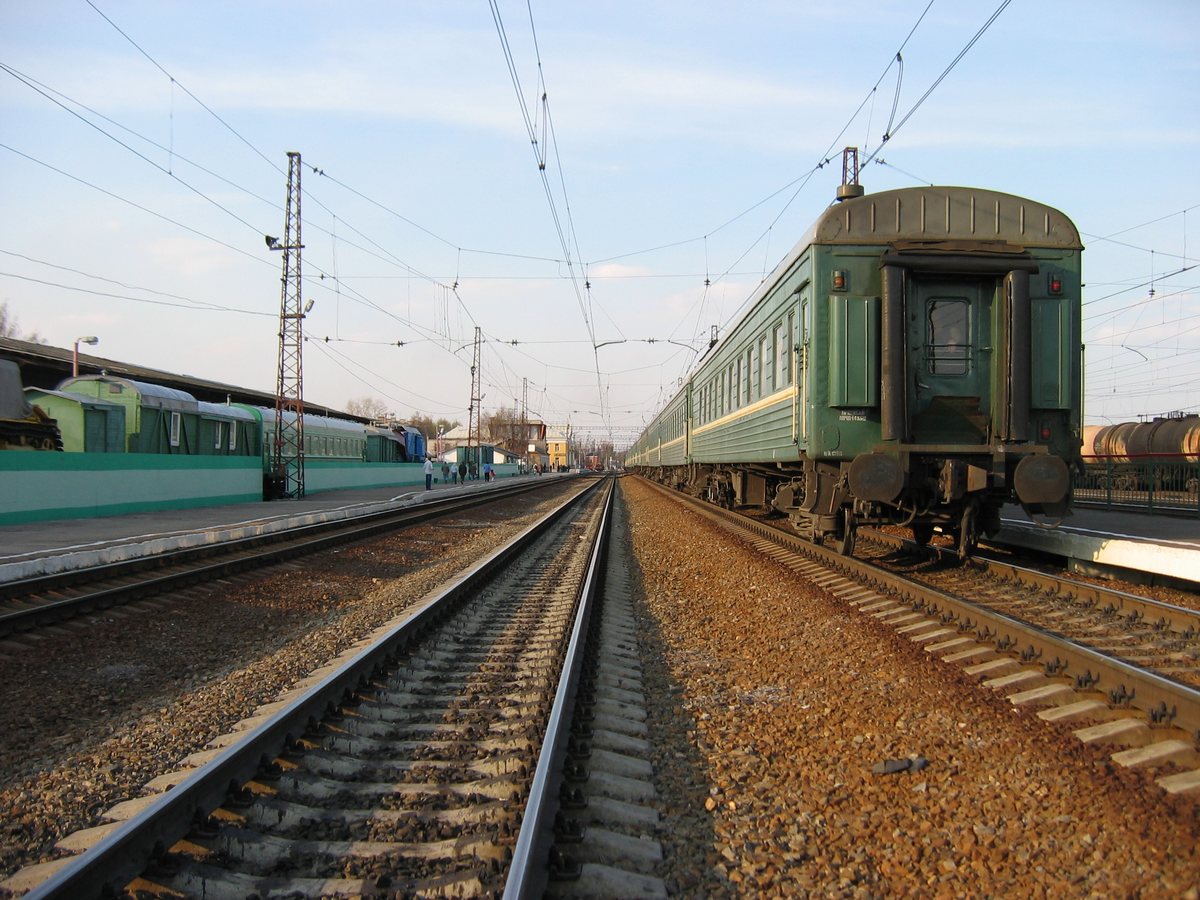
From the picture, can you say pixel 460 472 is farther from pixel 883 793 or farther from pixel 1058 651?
pixel 883 793

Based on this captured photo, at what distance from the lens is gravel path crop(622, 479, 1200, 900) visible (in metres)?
2.56

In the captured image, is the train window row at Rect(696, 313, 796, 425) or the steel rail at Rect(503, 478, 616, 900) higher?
the train window row at Rect(696, 313, 796, 425)

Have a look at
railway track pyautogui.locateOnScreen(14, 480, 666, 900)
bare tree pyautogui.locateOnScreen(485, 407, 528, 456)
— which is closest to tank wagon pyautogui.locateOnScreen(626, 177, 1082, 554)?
railway track pyautogui.locateOnScreen(14, 480, 666, 900)

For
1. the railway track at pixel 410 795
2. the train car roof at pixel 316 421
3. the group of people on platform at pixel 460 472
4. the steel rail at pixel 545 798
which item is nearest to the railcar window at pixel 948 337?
the railway track at pixel 410 795

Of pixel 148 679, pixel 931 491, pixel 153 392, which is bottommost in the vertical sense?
pixel 148 679

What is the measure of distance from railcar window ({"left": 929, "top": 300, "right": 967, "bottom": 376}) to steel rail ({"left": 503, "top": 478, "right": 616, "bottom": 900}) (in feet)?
15.7

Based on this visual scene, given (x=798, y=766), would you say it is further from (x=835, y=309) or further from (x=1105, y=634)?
(x=835, y=309)

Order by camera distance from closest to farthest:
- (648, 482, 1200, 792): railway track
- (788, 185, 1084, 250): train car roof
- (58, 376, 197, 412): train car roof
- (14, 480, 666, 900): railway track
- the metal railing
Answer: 1. (14, 480, 666, 900): railway track
2. (648, 482, 1200, 792): railway track
3. (788, 185, 1084, 250): train car roof
4. the metal railing
5. (58, 376, 197, 412): train car roof

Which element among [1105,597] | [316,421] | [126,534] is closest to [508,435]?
[316,421]

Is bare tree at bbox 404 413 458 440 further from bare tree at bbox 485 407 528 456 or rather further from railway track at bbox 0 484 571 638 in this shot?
railway track at bbox 0 484 571 638

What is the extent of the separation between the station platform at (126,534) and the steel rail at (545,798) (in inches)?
269

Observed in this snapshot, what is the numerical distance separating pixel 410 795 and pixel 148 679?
2.91 meters

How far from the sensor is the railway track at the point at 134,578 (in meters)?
6.43

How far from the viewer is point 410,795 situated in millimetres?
3143
